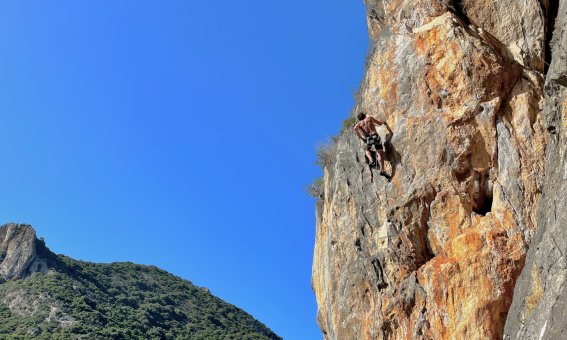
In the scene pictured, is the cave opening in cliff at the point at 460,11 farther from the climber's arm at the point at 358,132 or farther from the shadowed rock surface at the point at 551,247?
the shadowed rock surface at the point at 551,247

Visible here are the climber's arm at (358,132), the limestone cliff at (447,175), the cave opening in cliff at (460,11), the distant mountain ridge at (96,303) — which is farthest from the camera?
the distant mountain ridge at (96,303)

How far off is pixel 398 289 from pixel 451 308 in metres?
1.69

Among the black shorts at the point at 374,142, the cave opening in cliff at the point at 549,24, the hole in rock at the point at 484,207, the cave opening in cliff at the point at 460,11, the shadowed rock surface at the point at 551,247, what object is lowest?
the shadowed rock surface at the point at 551,247

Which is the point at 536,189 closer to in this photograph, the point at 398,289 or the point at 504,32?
the point at 398,289

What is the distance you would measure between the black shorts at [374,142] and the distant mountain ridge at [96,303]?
183 feet

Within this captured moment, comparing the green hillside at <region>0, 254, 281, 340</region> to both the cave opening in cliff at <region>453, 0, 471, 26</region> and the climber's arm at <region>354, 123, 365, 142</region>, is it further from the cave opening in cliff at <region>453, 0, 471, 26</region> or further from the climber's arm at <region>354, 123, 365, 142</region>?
the cave opening in cliff at <region>453, 0, 471, 26</region>

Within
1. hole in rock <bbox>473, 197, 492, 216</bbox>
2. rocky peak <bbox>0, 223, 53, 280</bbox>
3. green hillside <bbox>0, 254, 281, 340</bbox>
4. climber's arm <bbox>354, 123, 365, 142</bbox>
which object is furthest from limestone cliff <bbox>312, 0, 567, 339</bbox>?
rocky peak <bbox>0, 223, 53, 280</bbox>

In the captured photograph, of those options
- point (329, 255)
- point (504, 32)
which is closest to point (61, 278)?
point (329, 255)

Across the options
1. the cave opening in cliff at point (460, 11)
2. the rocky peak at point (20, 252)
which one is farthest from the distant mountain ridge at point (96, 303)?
the cave opening in cliff at point (460, 11)

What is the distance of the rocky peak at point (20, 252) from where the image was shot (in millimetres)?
84062

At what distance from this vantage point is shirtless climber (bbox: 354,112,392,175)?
50.9ft

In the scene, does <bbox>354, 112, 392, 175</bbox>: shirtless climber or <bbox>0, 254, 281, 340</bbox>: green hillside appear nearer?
<bbox>354, 112, 392, 175</bbox>: shirtless climber

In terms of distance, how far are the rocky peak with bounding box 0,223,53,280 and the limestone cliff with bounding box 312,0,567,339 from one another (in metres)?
77.7

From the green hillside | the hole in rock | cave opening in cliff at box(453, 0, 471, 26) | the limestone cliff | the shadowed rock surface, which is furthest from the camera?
the green hillside
